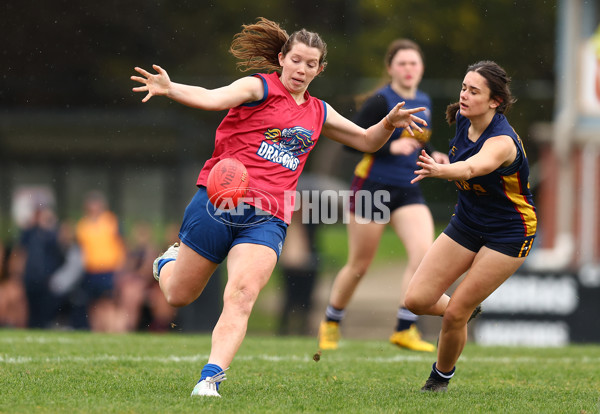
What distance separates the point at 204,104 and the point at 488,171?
65.9 inches

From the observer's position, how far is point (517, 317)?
481 inches

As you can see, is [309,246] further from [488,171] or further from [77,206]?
[488,171]

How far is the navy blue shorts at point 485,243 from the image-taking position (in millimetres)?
5734

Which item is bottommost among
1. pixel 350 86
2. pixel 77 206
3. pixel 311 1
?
pixel 77 206

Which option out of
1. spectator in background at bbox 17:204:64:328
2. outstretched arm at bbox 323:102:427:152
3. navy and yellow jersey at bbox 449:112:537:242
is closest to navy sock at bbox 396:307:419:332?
outstretched arm at bbox 323:102:427:152

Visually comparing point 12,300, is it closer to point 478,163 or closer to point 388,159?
point 388,159

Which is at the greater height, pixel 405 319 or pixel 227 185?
pixel 227 185

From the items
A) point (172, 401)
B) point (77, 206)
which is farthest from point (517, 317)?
point (77, 206)

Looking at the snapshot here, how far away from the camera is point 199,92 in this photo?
5414 mm

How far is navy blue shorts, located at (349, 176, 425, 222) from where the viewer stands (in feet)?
26.6

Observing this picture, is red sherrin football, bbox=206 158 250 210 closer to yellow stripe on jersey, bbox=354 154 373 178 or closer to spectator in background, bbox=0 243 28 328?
yellow stripe on jersey, bbox=354 154 373 178

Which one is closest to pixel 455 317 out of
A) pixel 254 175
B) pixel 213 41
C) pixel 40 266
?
pixel 254 175

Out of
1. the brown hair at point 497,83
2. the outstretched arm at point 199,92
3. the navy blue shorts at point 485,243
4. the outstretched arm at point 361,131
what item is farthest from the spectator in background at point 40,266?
the brown hair at point 497,83

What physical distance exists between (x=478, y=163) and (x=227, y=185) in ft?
4.91
